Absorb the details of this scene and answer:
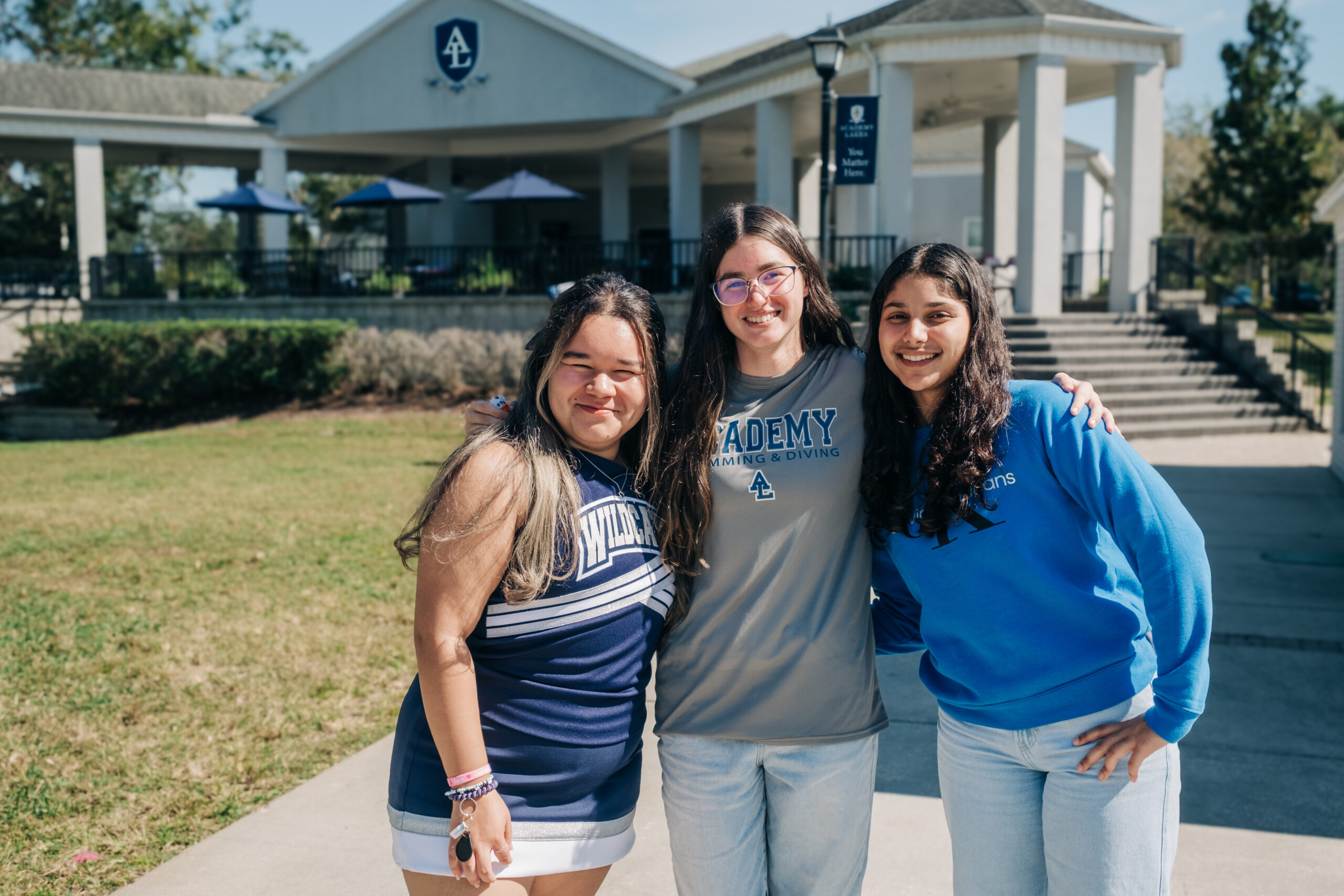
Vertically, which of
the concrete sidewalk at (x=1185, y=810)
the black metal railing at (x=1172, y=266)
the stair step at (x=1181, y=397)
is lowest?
the concrete sidewalk at (x=1185, y=810)

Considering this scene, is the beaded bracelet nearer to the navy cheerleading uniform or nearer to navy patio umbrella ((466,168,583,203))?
the navy cheerleading uniform

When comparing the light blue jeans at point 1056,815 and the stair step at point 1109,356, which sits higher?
the stair step at point 1109,356

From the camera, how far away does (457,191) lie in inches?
1065

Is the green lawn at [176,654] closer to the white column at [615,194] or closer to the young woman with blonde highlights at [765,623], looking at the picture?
the young woman with blonde highlights at [765,623]

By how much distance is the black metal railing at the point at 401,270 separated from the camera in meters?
20.0

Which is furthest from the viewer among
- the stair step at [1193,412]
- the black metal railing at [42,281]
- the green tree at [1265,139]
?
the green tree at [1265,139]

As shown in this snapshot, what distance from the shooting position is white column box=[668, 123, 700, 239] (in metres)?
21.2

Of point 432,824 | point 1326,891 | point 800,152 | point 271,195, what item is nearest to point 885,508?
point 432,824

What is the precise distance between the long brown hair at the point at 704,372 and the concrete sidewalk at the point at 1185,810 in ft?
5.31

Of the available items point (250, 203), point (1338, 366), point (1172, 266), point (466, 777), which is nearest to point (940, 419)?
point (466, 777)

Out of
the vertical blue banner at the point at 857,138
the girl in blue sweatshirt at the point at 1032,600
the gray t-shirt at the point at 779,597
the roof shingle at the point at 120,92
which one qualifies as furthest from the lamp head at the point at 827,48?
the roof shingle at the point at 120,92

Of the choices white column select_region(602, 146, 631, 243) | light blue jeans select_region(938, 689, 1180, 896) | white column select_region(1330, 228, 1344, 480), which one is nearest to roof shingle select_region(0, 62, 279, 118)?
white column select_region(602, 146, 631, 243)

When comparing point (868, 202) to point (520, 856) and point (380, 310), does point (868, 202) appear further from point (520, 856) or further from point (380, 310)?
point (520, 856)

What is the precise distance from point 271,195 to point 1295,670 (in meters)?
21.9
